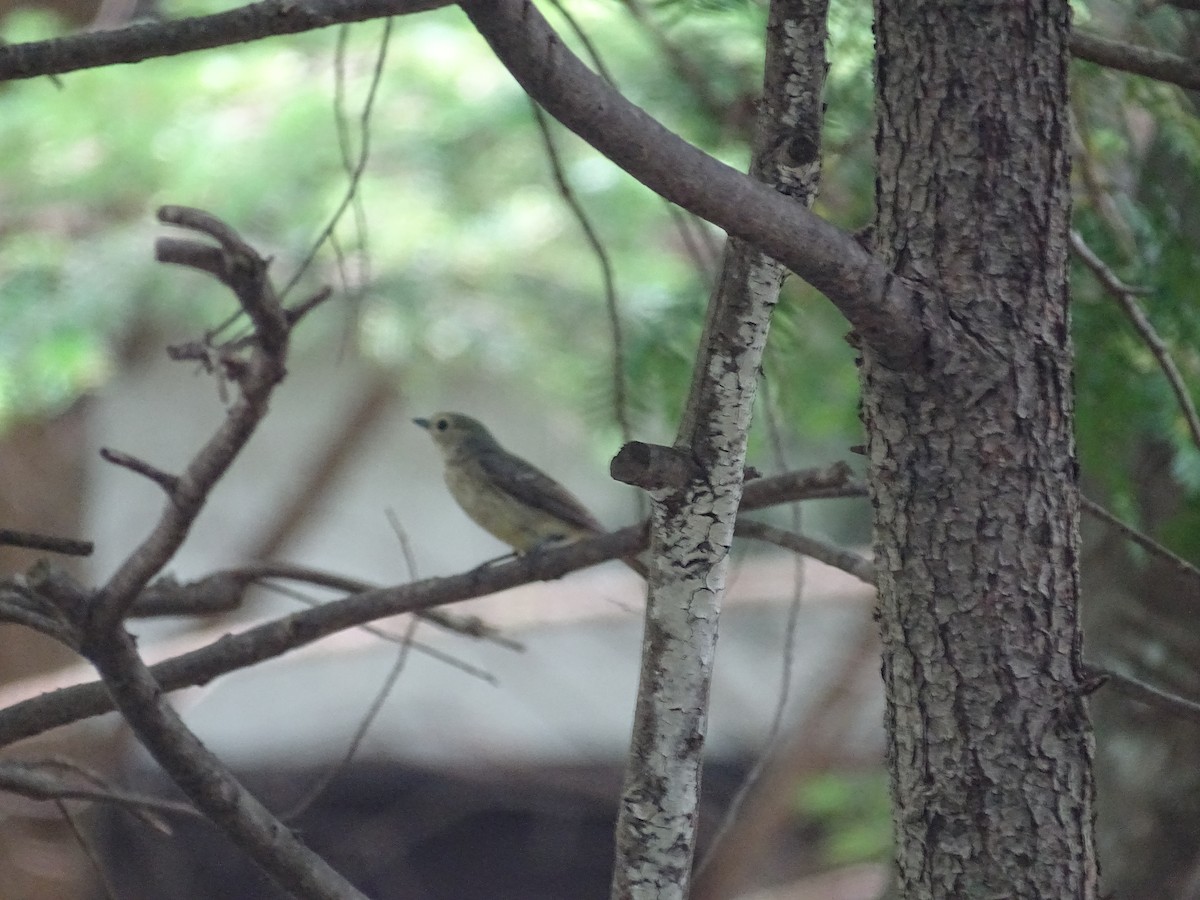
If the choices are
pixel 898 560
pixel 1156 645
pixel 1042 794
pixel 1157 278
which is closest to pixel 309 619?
pixel 898 560

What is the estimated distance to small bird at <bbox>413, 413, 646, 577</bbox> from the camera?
12.9ft

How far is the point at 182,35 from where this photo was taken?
1.26 meters

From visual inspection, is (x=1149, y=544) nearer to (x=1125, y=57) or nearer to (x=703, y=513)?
(x=1125, y=57)

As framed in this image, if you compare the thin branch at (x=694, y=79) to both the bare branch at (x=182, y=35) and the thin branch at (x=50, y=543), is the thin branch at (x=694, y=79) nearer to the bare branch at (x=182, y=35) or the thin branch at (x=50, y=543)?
the bare branch at (x=182, y=35)

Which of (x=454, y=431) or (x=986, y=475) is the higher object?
(x=454, y=431)

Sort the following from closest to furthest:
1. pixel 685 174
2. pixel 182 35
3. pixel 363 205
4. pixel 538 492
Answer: pixel 685 174 → pixel 182 35 → pixel 538 492 → pixel 363 205

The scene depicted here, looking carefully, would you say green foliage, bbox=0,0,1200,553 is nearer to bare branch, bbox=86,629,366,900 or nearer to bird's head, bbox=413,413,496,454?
bird's head, bbox=413,413,496,454

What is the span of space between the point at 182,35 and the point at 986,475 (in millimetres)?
892

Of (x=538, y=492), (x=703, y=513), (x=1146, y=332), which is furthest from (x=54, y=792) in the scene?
(x=538, y=492)

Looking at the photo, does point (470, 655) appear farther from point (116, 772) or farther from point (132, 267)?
point (132, 267)

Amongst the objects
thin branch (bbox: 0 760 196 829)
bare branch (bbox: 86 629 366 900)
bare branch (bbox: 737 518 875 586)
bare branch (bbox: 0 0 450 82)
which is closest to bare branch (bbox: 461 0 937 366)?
bare branch (bbox: 0 0 450 82)

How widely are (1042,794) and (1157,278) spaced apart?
144cm

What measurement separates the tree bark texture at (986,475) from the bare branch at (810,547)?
45 cm

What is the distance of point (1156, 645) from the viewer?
3354mm
